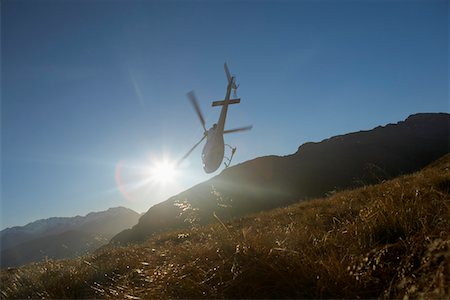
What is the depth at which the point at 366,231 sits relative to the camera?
10.6 ft

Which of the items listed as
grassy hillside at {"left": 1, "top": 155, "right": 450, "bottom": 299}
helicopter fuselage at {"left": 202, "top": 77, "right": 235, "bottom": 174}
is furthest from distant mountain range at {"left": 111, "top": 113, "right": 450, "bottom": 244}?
A: grassy hillside at {"left": 1, "top": 155, "right": 450, "bottom": 299}

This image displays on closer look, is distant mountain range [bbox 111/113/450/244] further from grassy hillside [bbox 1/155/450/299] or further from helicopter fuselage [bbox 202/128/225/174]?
grassy hillside [bbox 1/155/450/299]

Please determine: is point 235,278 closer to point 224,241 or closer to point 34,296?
point 224,241

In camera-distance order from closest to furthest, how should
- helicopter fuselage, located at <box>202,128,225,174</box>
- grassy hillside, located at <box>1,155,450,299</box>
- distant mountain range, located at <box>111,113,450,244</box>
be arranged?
grassy hillside, located at <box>1,155,450,299</box>
helicopter fuselage, located at <box>202,128,225,174</box>
distant mountain range, located at <box>111,113,450,244</box>

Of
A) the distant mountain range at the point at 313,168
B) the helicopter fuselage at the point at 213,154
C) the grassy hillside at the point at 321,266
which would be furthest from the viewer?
the distant mountain range at the point at 313,168

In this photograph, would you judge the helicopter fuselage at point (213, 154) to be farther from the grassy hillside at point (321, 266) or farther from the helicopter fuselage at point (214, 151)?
the grassy hillside at point (321, 266)

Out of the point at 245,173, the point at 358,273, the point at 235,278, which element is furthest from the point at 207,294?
the point at 245,173

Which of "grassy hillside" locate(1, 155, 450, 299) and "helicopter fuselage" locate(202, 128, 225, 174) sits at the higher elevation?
"helicopter fuselage" locate(202, 128, 225, 174)

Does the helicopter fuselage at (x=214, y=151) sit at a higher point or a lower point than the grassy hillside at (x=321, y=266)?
higher

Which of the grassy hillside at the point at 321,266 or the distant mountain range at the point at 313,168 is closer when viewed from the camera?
the grassy hillside at the point at 321,266

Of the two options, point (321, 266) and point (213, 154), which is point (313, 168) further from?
point (321, 266)

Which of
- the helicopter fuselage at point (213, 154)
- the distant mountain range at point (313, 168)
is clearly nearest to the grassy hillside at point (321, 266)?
the helicopter fuselage at point (213, 154)

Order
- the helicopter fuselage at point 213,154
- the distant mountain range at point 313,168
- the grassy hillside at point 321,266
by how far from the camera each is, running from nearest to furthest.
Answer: the grassy hillside at point 321,266, the helicopter fuselage at point 213,154, the distant mountain range at point 313,168

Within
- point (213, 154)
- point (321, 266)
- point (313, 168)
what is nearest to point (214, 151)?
point (213, 154)
